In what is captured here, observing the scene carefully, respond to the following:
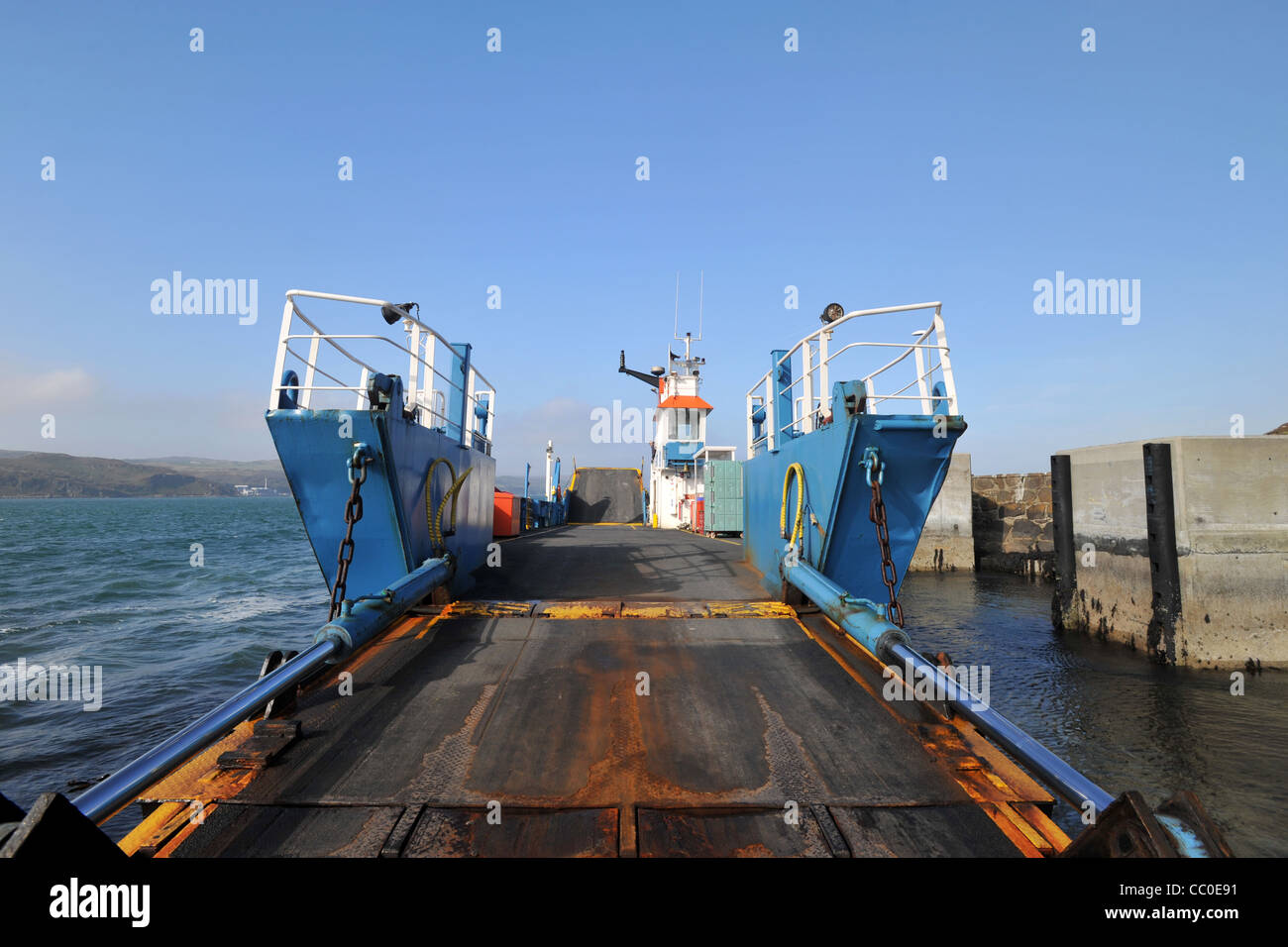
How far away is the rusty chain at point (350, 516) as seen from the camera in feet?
15.0

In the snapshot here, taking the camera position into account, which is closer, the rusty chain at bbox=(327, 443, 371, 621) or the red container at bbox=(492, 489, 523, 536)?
the rusty chain at bbox=(327, 443, 371, 621)

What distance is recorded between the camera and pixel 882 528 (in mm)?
4973

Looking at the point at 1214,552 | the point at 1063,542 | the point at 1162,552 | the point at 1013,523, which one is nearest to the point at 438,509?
the point at 1162,552

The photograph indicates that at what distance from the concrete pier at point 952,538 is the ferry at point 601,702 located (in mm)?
→ 17267

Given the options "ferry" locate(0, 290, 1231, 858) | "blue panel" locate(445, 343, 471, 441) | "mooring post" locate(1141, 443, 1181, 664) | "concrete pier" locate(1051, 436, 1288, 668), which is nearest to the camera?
"ferry" locate(0, 290, 1231, 858)

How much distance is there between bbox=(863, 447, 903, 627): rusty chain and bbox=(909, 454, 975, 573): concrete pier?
1905 centimetres

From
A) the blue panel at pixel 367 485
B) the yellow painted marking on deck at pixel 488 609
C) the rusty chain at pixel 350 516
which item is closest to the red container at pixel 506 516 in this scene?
the blue panel at pixel 367 485

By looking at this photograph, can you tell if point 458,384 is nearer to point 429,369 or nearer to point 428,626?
point 429,369

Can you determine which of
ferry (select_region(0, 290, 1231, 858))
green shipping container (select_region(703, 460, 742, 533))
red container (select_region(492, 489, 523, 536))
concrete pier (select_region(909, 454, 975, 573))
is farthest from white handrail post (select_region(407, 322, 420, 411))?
concrete pier (select_region(909, 454, 975, 573))

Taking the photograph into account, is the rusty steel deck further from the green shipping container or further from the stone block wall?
the stone block wall

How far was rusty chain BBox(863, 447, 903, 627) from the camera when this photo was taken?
476 centimetres
